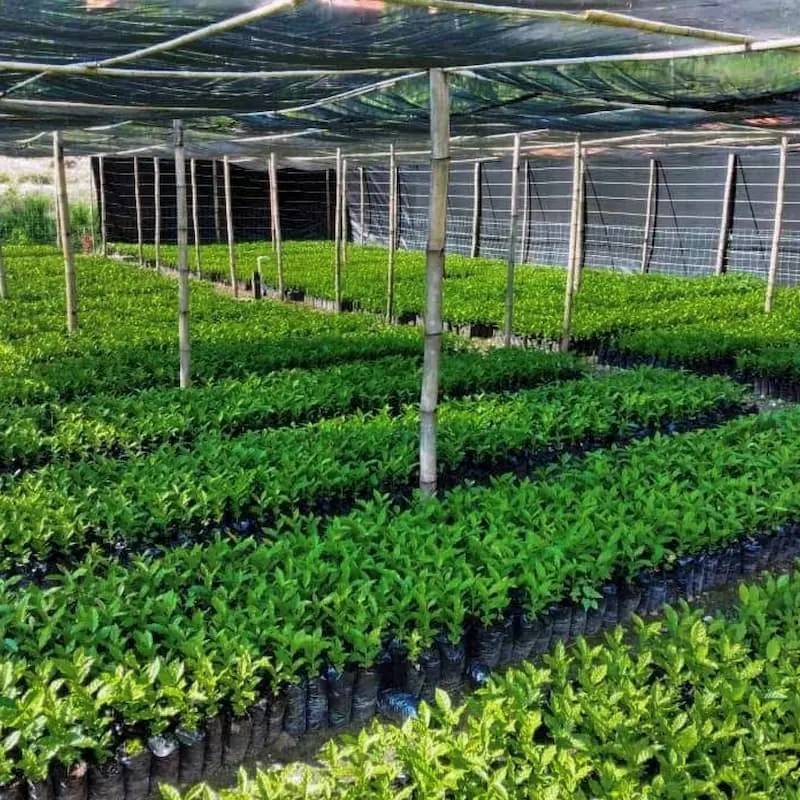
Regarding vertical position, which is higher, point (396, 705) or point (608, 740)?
point (608, 740)

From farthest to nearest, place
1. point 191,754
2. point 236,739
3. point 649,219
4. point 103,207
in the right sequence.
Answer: point 103,207 → point 649,219 → point 236,739 → point 191,754

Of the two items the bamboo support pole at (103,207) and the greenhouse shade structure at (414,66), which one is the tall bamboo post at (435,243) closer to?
the greenhouse shade structure at (414,66)

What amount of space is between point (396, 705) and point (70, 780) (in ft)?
4.67

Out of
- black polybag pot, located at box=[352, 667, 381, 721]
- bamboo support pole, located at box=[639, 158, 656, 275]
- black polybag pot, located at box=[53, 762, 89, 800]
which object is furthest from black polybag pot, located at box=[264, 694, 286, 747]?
bamboo support pole, located at box=[639, 158, 656, 275]

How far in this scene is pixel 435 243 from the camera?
5148 millimetres

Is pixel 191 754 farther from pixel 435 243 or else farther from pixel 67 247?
pixel 67 247

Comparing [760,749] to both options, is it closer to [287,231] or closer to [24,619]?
[24,619]

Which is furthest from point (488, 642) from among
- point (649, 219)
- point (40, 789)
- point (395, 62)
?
point (649, 219)

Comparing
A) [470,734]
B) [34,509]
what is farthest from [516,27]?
[34,509]

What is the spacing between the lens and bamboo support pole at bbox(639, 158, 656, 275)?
19203 mm

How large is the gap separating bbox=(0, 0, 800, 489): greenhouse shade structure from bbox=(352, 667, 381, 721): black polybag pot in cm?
201

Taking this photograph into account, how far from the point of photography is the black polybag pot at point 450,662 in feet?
13.0

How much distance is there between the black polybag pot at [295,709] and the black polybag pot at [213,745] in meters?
0.31

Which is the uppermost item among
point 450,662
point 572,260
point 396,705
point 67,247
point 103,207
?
point 67,247
